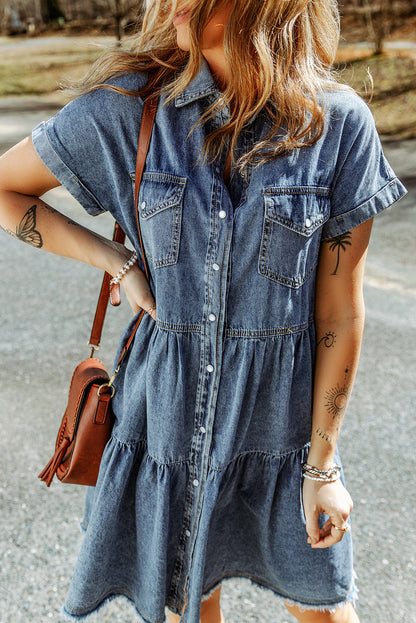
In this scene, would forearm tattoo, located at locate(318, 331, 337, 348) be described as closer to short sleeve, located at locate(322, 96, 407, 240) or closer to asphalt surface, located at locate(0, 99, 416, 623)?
short sleeve, located at locate(322, 96, 407, 240)

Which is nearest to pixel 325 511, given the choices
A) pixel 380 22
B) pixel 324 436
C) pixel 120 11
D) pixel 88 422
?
pixel 324 436

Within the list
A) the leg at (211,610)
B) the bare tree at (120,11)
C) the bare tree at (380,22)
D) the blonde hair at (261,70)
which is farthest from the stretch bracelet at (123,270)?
the bare tree at (120,11)

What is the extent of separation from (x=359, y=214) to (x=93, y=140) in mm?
601

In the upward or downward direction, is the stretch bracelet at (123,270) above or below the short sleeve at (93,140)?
below

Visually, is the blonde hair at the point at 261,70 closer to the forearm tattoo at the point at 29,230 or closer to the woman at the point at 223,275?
the woman at the point at 223,275

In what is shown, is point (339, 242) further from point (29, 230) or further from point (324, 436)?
point (29, 230)

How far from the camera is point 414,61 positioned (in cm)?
1177

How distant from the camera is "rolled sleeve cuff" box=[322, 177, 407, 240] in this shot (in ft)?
4.55

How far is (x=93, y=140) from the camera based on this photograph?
135 centimetres

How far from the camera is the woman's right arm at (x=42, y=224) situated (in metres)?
1.44

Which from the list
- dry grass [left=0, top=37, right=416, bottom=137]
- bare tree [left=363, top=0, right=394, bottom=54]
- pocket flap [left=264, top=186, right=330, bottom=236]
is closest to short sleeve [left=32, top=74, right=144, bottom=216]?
pocket flap [left=264, top=186, right=330, bottom=236]

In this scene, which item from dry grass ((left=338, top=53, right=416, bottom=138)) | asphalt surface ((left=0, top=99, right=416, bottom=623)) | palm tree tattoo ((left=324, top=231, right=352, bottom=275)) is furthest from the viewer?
dry grass ((left=338, top=53, right=416, bottom=138))

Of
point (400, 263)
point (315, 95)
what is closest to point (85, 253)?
point (315, 95)

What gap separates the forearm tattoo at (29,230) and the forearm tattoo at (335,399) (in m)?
0.78
